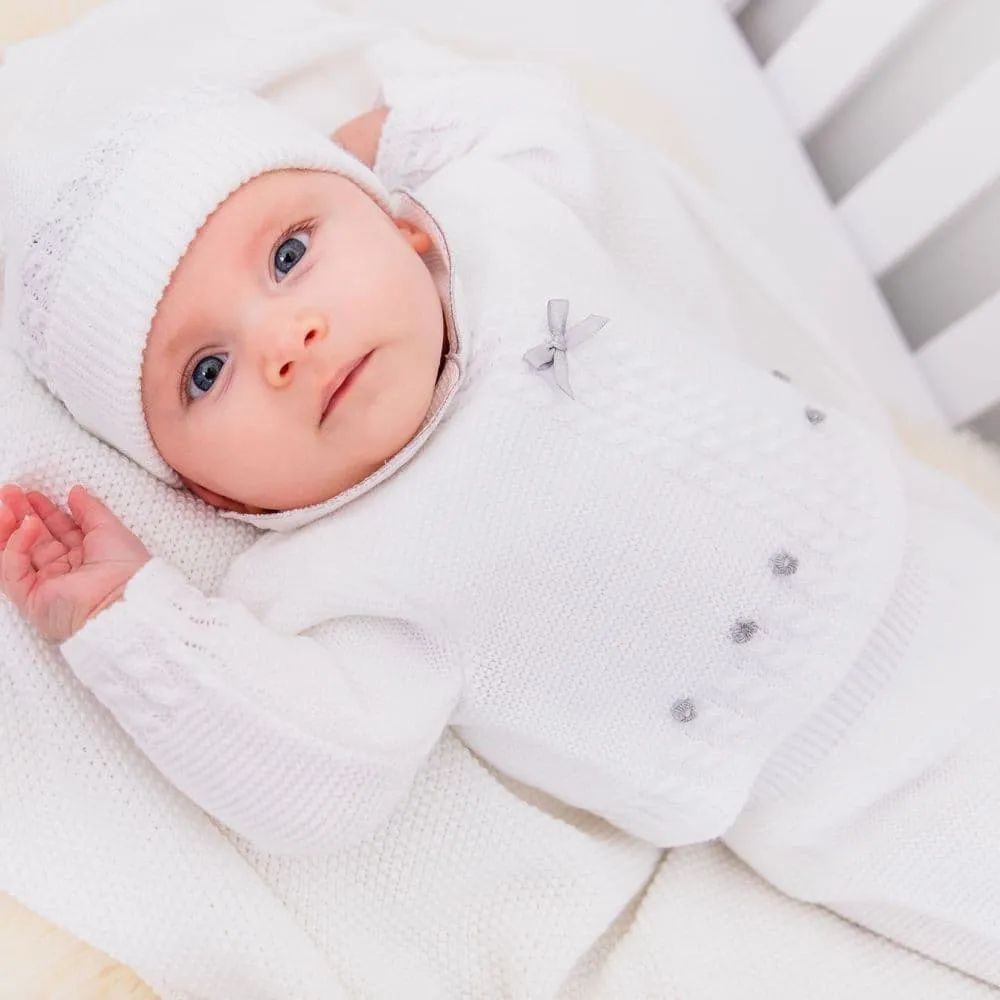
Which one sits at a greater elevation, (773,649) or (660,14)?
(660,14)

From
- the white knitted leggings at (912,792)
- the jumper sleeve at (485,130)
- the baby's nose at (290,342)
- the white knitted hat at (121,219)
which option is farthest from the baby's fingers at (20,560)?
the white knitted leggings at (912,792)

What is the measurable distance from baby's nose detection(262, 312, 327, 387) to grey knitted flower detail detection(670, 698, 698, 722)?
440 mm

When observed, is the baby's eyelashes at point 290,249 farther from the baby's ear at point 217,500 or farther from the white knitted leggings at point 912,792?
the white knitted leggings at point 912,792

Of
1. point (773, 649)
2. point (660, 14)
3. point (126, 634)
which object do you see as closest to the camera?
point (126, 634)

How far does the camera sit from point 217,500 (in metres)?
1.01

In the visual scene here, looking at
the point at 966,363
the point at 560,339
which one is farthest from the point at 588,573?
the point at 966,363

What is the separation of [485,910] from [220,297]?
1.92ft

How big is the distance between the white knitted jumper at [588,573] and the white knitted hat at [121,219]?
0.18 meters

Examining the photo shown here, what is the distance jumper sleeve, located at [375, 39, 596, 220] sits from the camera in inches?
45.2

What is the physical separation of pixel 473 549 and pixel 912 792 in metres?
0.47

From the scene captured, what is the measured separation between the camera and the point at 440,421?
3.19ft

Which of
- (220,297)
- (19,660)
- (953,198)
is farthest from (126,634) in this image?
(953,198)

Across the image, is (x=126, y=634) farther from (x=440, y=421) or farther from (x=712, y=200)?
(x=712, y=200)

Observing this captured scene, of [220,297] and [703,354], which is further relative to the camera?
[703,354]
